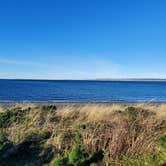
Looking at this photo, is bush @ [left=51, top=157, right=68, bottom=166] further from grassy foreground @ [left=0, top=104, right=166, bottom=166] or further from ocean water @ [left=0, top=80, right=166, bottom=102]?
ocean water @ [left=0, top=80, right=166, bottom=102]

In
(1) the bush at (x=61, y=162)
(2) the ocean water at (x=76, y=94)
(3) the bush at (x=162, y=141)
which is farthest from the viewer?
(2) the ocean water at (x=76, y=94)

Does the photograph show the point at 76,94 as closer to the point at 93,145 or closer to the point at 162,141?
the point at 93,145

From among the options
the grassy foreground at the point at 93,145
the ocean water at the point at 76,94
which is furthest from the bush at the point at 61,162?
the ocean water at the point at 76,94

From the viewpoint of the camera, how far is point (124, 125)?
6.17m

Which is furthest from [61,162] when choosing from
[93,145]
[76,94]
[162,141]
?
[76,94]

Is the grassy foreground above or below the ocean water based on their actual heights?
above

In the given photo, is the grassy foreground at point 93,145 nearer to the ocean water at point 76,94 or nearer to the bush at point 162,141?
the bush at point 162,141

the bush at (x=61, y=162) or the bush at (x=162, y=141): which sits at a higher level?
the bush at (x=162, y=141)

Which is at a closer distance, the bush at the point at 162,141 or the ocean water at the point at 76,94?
the bush at the point at 162,141

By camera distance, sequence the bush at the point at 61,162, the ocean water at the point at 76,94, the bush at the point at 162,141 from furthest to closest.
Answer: the ocean water at the point at 76,94 → the bush at the point at 162,141 → the bush at the point at 61,162

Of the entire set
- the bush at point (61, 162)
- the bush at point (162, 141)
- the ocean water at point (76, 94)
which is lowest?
the ocean water at point (76, 94)

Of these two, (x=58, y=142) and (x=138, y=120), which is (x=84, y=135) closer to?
(x=58, y=142)

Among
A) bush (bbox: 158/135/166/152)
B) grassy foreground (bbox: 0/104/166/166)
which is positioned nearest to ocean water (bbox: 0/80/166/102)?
grassy foreground (bbox: 0/104/166/166)

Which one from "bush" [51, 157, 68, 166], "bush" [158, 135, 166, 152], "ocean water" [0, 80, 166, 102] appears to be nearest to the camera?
"bush" [51, 157, 68, 166]
